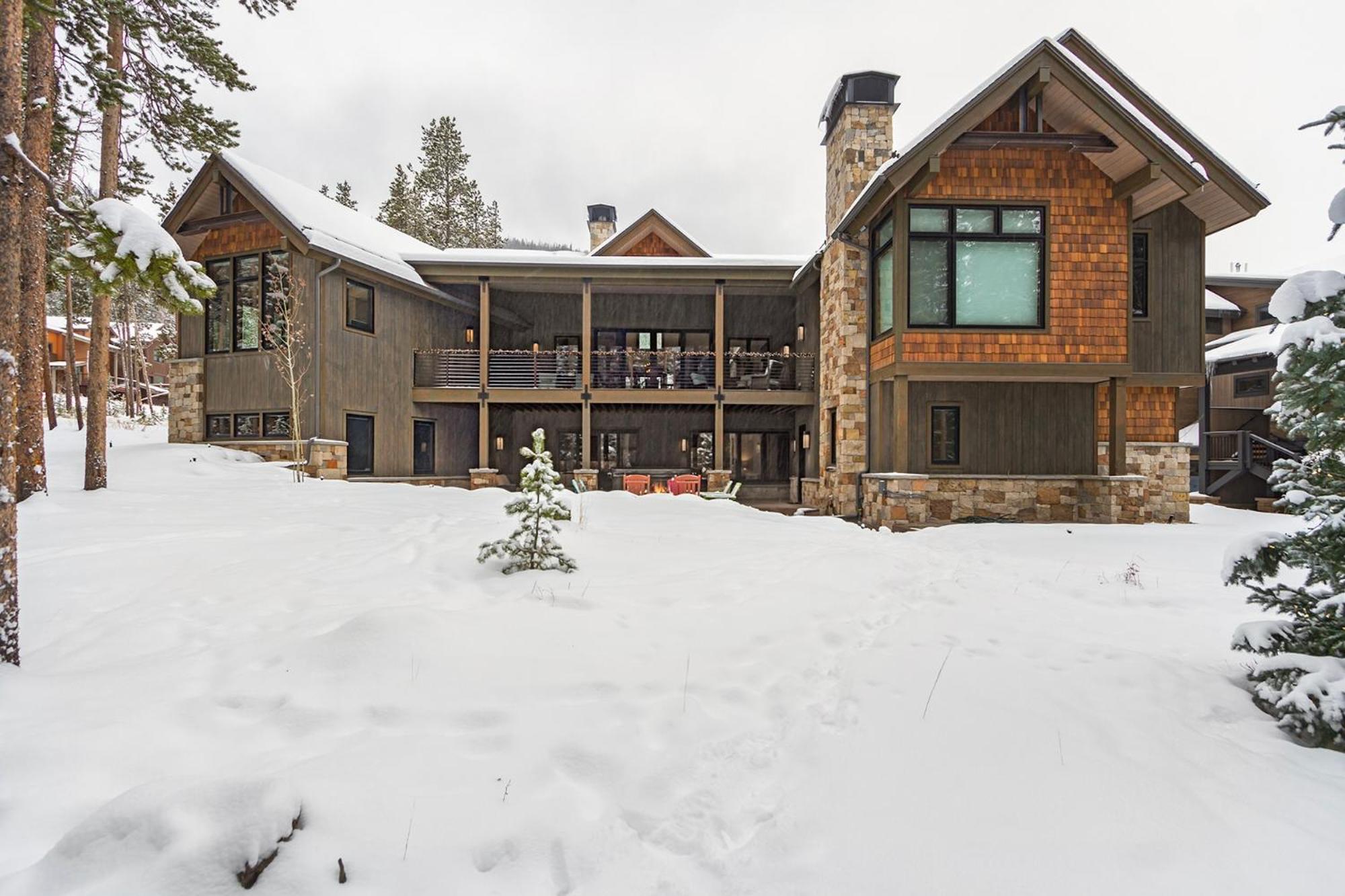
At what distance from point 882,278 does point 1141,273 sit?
18.7 ft

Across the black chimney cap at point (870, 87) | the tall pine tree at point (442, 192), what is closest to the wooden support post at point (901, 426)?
the black chimney cap at point (870, 87)

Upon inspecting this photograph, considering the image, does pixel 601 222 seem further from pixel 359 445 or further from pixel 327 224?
pixel 359 445

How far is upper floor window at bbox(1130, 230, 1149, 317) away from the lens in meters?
12.6

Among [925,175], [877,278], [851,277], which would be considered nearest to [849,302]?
[851,277]

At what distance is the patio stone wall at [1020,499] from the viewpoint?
11.2 m

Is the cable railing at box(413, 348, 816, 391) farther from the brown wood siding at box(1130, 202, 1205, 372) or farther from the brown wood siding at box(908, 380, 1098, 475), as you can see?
the brown wood siding at box(1130, 202, 1205, 372)

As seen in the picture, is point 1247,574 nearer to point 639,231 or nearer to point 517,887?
point 517,887

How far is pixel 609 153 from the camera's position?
401 ft

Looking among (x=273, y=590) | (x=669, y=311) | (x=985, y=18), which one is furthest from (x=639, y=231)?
(x=985, y=18)

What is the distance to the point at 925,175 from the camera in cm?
1069

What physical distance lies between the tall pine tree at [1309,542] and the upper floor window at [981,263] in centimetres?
795

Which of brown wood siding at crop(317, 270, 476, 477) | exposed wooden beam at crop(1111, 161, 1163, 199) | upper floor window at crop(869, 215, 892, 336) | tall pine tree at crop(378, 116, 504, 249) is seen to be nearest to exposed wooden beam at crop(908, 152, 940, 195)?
upper floor window at crop(869, 215, 892, 336)

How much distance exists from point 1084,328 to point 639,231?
13228mm

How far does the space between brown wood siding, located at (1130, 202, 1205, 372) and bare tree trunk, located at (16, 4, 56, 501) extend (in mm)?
18431
